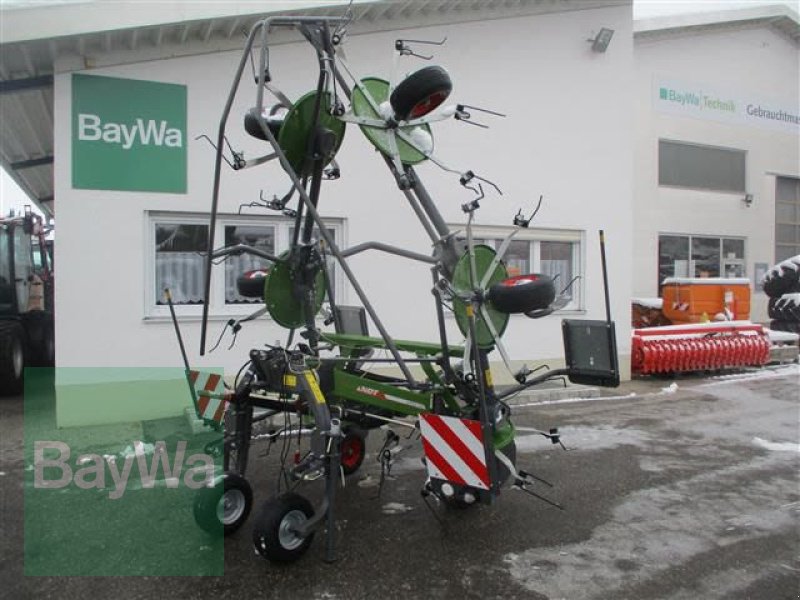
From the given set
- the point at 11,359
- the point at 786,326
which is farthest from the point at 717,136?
the point at 11,359

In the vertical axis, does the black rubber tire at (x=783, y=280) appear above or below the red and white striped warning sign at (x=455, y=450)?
above

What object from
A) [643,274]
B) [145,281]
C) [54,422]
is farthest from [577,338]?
[643,274]

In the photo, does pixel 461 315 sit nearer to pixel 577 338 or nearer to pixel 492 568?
pixel 577 338

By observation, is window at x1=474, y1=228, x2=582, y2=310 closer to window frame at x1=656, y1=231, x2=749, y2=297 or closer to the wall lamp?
the wall lamp

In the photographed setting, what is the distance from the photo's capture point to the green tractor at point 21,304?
908 centimetres

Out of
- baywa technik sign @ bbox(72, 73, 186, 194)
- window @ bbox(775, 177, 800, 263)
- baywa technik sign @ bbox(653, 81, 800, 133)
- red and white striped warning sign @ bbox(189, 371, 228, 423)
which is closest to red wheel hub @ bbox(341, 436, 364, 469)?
red and white striped warning sign @ bbox(189, 371, 228, 423)

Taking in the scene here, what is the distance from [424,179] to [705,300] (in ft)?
→ 22.3

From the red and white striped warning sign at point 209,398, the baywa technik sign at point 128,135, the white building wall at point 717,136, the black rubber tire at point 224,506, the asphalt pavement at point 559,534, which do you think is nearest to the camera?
the asphalt pavement at point 559,534

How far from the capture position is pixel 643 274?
14633mm

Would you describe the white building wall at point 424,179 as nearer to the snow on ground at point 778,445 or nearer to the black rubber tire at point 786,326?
the snow on ground at point 778,445

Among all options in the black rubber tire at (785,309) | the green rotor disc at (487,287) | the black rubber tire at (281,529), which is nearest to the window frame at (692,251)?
the black rubber tire at (785,309)

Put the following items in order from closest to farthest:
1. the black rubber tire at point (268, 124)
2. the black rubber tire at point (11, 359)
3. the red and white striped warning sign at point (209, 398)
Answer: the black rubber tire at point (268, 124) → the red and white striped warning sign at point (209, 398) → the black rubber tire at point (11, 359)

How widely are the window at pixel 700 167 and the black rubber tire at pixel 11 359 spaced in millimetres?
13119

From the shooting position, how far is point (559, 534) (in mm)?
4234
